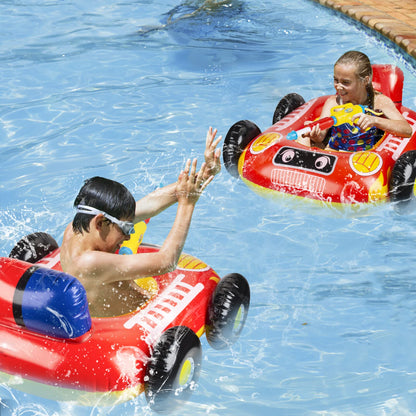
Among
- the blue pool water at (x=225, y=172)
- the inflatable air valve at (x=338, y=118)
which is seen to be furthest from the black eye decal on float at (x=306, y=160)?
the blue pool water at (x=225, y=172)

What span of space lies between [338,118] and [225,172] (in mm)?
1076

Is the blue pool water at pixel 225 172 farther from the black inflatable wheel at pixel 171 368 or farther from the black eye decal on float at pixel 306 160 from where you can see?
the black eye decal on float at pixel 306 160

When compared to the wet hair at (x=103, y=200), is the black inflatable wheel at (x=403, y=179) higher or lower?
lower

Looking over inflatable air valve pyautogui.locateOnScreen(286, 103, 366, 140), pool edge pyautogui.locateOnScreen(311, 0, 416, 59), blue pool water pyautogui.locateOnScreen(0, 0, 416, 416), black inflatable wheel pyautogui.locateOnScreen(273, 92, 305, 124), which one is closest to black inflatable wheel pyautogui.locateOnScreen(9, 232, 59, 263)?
blue pool water pyautogui.locateOnScreen(0, 0, 416, 416)

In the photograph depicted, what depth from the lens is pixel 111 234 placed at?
3082mm

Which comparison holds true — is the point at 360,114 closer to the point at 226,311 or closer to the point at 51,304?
the point at 226,311

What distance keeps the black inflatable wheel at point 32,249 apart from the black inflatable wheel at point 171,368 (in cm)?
100

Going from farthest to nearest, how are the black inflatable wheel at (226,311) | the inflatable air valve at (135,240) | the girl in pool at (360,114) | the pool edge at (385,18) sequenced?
the pool edge at (385,18)
the girl in pool at (360,114)
the inflatable air valve at (135,240)
the black inflatable wheel at (226,311)

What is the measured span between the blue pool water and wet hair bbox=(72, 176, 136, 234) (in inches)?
36.6

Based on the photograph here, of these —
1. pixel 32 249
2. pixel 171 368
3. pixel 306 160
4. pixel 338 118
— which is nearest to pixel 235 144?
pixel 306 160

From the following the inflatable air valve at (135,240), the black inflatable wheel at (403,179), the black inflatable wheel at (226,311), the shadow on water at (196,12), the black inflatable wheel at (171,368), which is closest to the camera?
the black inflatable wheel at (171,368)

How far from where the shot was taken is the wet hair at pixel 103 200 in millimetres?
3014

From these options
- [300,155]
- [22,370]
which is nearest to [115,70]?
[300,155]

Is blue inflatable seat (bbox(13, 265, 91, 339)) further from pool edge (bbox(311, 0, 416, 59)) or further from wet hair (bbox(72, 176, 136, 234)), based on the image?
pool edge (bbox(311, 0, 416, 59))
